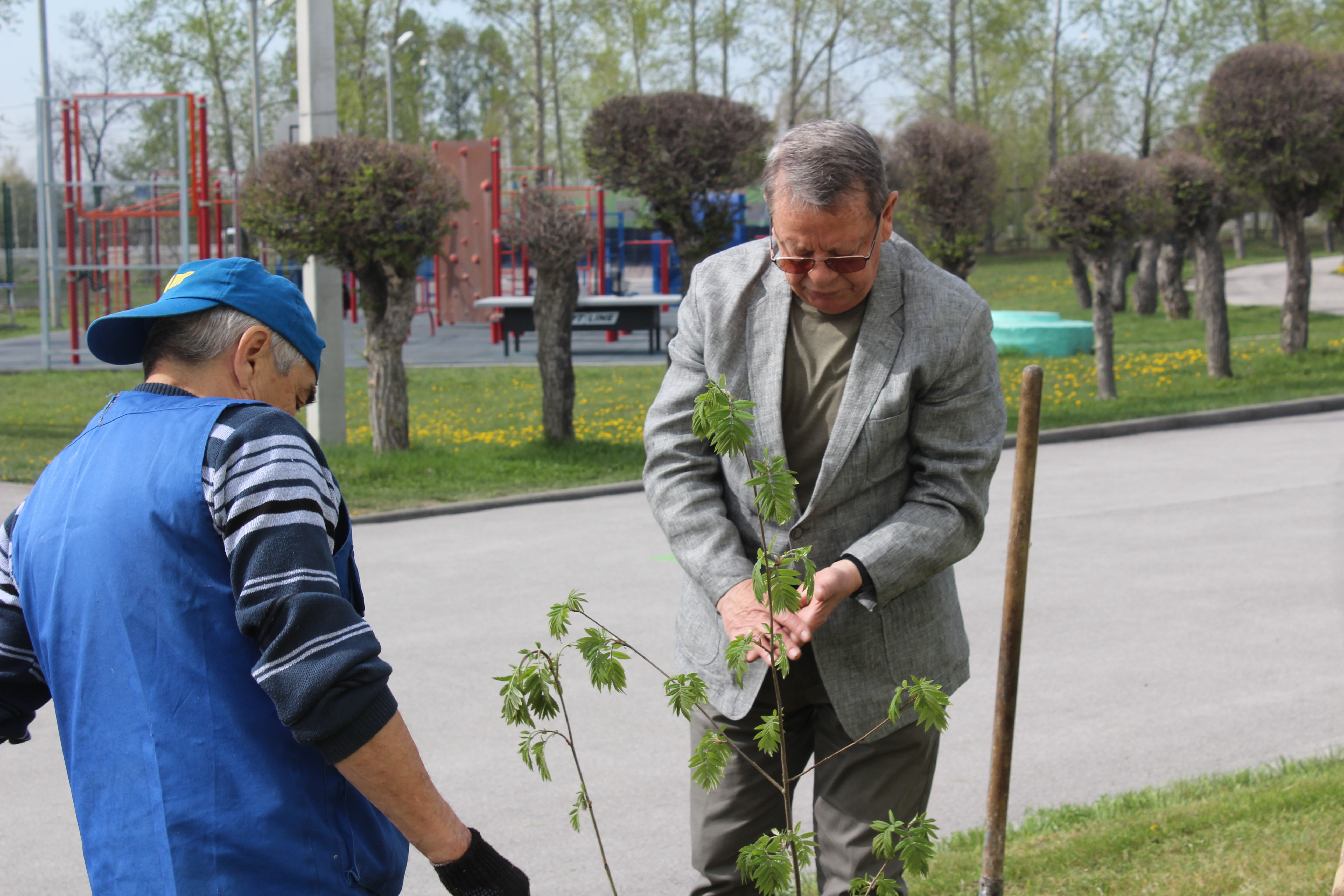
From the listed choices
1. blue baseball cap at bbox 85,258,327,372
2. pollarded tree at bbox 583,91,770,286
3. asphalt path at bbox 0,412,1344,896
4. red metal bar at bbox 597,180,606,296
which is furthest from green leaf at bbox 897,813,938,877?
red metal bar at bbox 597,180,606,296

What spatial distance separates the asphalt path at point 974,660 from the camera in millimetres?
4246

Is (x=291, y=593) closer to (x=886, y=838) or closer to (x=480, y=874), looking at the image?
(x=480, y=874)

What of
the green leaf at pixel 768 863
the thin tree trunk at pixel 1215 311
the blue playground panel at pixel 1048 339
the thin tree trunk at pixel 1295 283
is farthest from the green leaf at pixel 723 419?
the blue playground panel at pixel 1048 339

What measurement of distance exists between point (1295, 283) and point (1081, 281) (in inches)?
332

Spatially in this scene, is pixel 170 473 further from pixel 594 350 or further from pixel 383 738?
pixel 594 350

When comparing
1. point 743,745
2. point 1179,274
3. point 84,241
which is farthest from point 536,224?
point 1179,274

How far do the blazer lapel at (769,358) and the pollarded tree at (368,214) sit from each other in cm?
827

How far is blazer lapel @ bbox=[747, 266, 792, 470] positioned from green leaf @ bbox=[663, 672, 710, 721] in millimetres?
432

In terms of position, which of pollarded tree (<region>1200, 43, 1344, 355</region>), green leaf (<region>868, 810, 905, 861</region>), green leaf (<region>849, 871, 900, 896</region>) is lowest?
green leaf (<region>849, 871, 900, 896</region>)

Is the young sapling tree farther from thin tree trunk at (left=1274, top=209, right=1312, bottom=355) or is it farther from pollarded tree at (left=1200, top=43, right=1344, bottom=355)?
thin tree trunk at (left=1274, top=209, right=1312, bottom=355)

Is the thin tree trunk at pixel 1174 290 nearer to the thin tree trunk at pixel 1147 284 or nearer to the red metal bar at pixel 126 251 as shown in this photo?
the thin tree trunk at pixel 1147 284

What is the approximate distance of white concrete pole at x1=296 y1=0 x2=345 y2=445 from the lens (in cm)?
1083

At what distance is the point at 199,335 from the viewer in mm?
1862

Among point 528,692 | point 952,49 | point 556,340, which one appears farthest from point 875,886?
point 952,49
